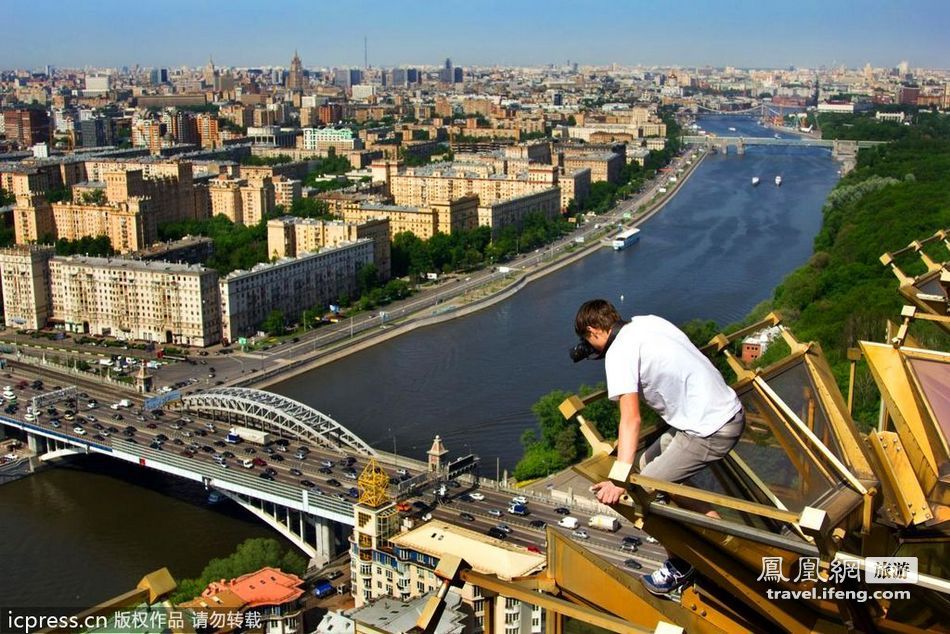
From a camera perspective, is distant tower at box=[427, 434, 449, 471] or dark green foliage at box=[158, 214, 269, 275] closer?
distant tower at box=[427, 434, 449, 471]

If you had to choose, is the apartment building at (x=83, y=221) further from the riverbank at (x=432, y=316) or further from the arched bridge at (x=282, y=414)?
the arched bridge at (x=282, y=414)

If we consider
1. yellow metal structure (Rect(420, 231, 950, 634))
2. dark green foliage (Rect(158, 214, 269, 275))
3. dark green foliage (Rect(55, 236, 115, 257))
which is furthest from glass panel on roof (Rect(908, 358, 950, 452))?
dark green foliage (Rect(55, 236, 115, 257))

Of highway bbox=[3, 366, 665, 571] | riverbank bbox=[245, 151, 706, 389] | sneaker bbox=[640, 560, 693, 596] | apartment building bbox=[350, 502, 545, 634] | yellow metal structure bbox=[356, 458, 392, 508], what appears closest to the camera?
sneaker bbox=[640, 560, 693, 596]

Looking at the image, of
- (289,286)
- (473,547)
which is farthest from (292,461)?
Answer: (289,286)

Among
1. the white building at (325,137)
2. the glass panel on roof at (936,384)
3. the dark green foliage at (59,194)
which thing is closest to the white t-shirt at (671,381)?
the glass panel on roof at (936,384)

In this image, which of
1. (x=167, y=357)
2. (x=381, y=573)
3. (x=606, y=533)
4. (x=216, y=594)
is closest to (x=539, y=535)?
(x=606, y=533)

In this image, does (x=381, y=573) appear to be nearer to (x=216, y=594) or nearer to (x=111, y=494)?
(x=216, y=594)

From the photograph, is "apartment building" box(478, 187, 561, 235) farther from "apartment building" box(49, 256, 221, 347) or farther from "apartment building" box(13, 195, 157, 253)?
"apartment building" box(49, 256, 221, 347)
